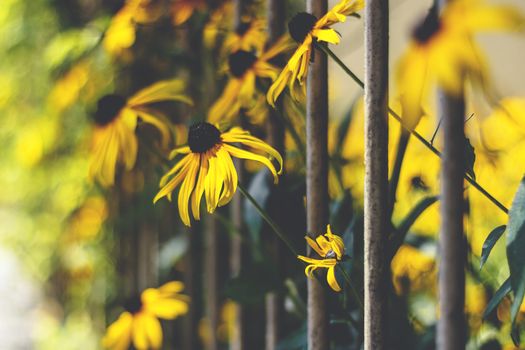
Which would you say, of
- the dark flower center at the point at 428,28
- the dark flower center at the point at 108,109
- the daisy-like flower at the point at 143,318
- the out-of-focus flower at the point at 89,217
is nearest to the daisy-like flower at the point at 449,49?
the dark flower center at the point at 428,28

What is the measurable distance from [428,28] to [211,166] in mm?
248

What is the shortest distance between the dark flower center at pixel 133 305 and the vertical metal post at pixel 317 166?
0.49 metres

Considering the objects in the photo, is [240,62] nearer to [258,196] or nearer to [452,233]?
[258,196]

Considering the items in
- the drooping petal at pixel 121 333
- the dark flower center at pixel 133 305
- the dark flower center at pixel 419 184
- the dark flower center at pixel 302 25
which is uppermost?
the dark flower center at pixel 302 25

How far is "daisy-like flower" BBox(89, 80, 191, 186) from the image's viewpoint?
39.6 inches

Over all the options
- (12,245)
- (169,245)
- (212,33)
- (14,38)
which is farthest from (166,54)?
(12,245)

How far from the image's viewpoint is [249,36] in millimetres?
996

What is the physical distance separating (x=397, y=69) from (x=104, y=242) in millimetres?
1297

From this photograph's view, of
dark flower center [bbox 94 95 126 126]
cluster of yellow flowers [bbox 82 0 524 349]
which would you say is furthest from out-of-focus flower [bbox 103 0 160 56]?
dark flower center [bbox 94 95 126 126]

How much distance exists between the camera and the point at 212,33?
1.20 metres

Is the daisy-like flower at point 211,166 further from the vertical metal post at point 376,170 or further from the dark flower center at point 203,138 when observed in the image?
the vertical metal post at point 376,170

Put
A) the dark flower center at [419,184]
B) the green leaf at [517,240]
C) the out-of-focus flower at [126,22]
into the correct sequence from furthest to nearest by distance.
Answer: the out-of-focus flower at [126,22] → the dark flower center at [419,184] → the green leaf at [517,240]

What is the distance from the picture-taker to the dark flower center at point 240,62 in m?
0.92

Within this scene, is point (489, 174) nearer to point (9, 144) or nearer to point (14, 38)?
point (14, 38)
